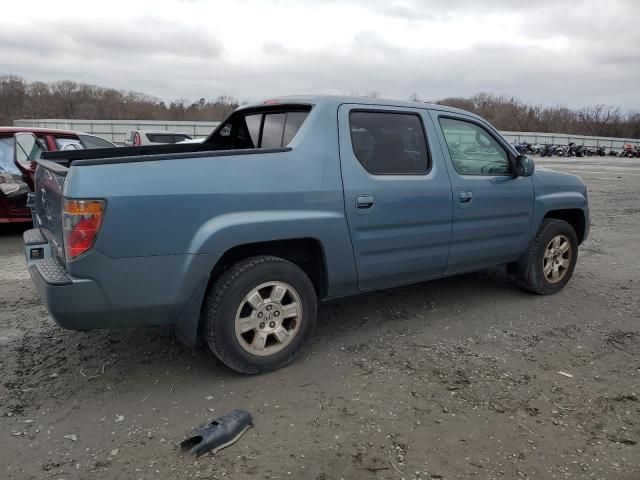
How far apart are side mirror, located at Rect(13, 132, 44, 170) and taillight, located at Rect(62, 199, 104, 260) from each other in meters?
4.82

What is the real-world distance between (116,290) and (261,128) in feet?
6.57

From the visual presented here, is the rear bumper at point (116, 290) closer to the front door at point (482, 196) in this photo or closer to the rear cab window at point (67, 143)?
the front door at point (482, 196)

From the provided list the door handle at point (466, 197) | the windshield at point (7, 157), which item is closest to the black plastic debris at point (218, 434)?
the door handle at point (466, 197)

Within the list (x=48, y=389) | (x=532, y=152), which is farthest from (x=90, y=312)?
(x=532, y=152)

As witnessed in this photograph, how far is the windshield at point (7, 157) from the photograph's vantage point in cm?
713

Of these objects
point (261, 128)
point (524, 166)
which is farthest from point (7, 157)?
point (524, 166)

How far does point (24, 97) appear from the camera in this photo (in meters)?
75.9

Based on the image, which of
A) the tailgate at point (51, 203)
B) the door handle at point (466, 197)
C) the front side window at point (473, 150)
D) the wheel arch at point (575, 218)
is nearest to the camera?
the tailgate at point (51, 203)

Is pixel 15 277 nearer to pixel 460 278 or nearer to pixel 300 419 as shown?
pixel 300 419

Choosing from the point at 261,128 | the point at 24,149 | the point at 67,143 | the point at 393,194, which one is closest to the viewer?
the point at 393,194

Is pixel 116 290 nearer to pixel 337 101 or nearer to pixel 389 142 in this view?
pixel 337 101

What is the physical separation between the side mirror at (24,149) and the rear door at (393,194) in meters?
5.13

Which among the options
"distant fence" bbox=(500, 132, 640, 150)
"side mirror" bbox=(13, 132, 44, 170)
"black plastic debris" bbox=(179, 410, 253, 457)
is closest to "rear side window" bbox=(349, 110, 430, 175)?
"black plastic debris" bbox=(179, 410, 253, 457)

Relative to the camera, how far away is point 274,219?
10.4ft
